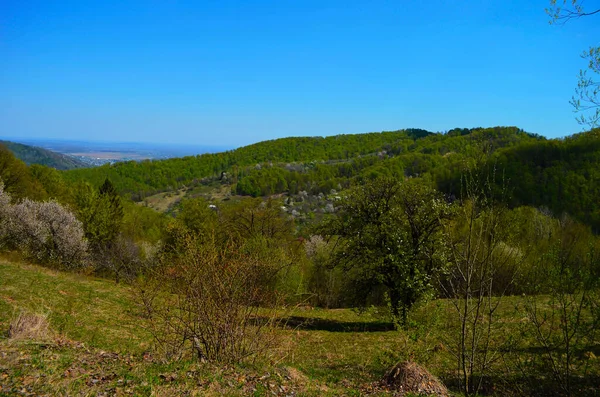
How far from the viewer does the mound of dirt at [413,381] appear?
8.32 m

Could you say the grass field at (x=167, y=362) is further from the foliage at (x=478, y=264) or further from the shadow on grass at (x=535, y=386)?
the foliage at (x=478, y=264)

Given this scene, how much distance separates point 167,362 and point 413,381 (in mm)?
5671

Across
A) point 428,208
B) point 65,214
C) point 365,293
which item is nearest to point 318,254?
point 365,293

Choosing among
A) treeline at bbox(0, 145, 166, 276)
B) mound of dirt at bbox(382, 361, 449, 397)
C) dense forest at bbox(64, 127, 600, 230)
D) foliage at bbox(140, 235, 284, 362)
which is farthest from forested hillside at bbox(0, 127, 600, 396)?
dense forest at bbox(64, 127, 600, 230)

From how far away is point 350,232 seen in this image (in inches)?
682

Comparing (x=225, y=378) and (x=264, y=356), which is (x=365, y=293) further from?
(x=225, y=378)

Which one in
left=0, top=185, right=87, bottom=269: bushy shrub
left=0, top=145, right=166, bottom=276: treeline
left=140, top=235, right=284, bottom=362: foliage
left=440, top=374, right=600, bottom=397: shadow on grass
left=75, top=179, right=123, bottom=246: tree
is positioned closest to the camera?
left=140, top=235, right=284, bottom=362: foliage

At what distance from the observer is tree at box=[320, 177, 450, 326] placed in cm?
1570

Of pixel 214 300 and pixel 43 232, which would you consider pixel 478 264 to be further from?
pixel 43 232

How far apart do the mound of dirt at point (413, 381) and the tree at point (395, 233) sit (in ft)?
21.5

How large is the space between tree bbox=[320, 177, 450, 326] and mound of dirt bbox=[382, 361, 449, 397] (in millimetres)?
6557

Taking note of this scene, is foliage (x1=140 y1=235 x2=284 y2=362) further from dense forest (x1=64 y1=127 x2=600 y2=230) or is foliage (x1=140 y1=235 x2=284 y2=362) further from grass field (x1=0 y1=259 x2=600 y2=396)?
dense forest (x1=64 y1=127 x2=600 y2=230)

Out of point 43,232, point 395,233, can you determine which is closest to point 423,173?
point 43,232

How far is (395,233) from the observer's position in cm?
1586
